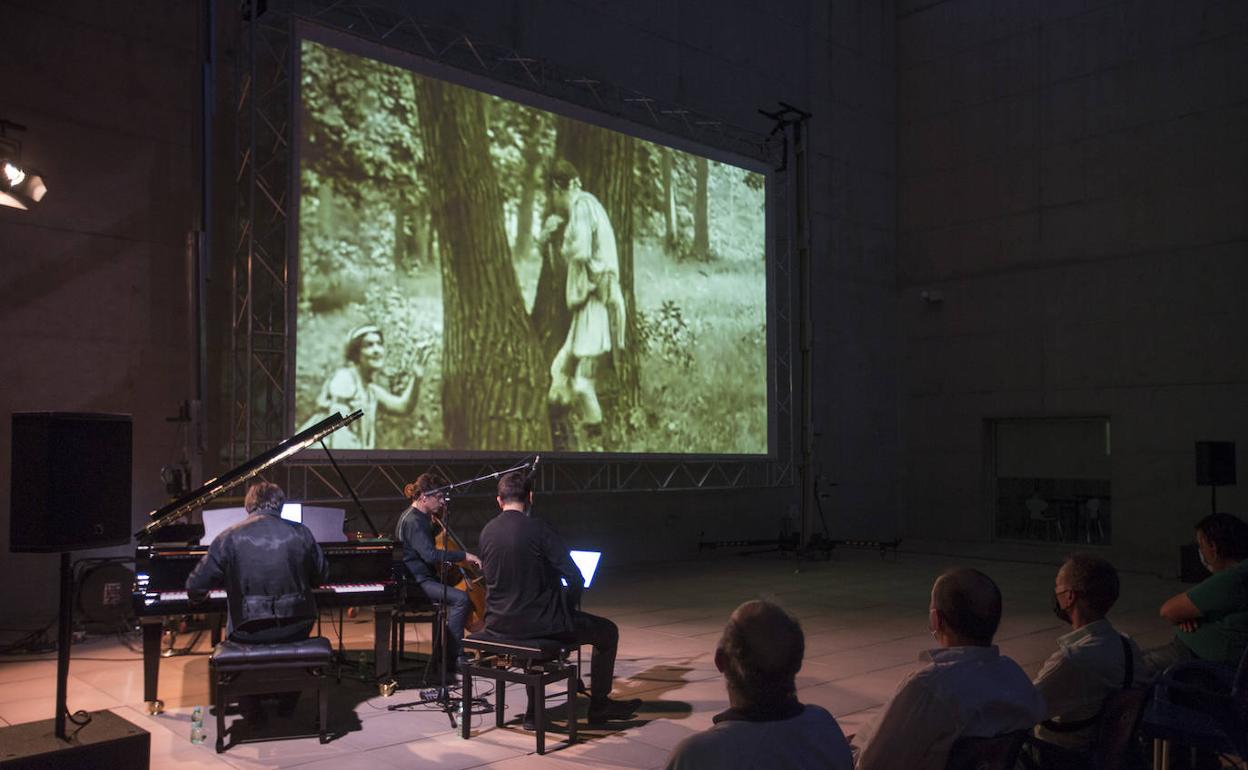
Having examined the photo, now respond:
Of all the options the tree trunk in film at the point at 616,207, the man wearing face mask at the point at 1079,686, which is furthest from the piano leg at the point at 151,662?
Answer: the tree trunk in film at the point at 616,207

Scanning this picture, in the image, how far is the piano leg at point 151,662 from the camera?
18.4 ft

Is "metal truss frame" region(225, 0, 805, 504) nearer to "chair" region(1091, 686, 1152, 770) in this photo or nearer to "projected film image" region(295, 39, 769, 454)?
"projected film image" region(295, 39, 769, 454)

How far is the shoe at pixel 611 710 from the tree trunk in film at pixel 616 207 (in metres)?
5.91

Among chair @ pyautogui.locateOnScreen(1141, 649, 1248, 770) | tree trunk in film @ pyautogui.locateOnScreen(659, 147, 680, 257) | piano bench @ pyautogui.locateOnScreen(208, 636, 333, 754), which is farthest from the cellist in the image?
tree trunk in film @ pyautogui.locateOnScreen(659, 147, 680, 257)

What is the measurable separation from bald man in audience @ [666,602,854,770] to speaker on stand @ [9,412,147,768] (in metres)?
2.73

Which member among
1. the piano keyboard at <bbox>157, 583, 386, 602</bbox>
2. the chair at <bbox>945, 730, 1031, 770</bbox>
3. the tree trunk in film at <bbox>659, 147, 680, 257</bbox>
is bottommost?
the piano keyboard at <bbox>157, 583, 386, 602</bbox>

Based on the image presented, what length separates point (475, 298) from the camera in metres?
10.3

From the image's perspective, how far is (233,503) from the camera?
29.8 ft

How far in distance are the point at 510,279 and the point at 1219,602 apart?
7.77 m

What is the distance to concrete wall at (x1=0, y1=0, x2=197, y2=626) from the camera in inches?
332

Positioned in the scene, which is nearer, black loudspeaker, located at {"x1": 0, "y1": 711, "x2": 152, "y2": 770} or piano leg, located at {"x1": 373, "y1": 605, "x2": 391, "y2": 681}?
black loudspeaker, located at {"x1": 0, "y1": 711, "x2": 152, "y2": 770}

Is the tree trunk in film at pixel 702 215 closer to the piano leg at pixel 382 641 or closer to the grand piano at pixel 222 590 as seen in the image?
the grand piano at pixel 222 590

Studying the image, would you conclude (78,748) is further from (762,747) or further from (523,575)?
(762,747)

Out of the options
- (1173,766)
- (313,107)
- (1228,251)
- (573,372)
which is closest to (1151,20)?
(1228,251)
